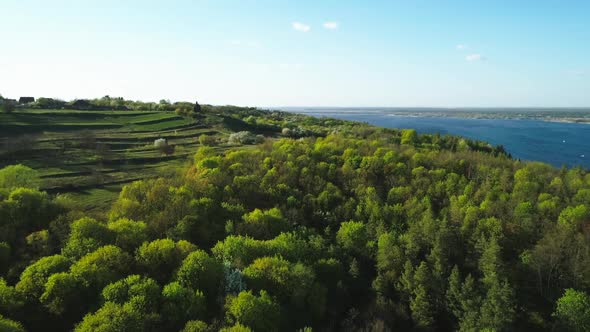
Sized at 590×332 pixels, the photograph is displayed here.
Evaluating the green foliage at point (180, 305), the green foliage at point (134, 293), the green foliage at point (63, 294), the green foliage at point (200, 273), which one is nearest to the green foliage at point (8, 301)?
the green foliage at point (63, 294)

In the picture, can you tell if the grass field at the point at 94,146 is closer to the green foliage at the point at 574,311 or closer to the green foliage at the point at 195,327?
the green foliage at the point at 195,327

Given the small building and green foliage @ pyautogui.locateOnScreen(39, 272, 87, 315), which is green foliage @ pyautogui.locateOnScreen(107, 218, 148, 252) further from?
the small building

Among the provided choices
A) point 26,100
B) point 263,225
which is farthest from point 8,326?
point 26,100

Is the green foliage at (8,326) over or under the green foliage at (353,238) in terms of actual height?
over

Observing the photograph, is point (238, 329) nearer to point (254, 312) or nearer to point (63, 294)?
point (254, 312)

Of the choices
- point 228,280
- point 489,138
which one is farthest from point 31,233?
point 489,138

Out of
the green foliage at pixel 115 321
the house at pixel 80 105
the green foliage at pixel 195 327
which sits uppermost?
the house at pixel 80 105

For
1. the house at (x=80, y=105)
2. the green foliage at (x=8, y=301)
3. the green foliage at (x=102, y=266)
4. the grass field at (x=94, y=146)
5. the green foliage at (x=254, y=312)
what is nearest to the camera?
the green foliage at (x=8, y=301)
